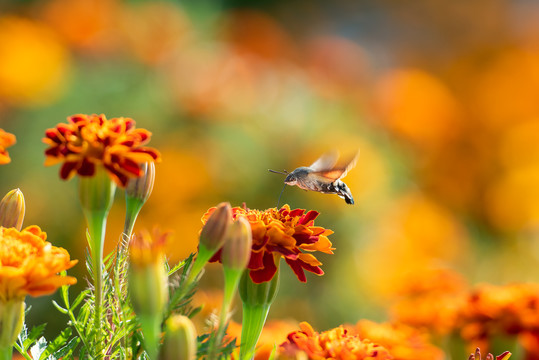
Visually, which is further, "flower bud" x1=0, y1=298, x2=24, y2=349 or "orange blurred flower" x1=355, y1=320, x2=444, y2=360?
"orange blurred flower" x1=355, y1=320, x2=444, y2=360

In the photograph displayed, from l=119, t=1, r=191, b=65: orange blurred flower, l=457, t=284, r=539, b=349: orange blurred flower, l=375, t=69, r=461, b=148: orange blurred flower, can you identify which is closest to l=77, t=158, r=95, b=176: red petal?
l=457, t=284, r=539, b=349: orange blurred flower

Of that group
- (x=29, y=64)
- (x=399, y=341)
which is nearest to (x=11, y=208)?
(x=399, y=341)

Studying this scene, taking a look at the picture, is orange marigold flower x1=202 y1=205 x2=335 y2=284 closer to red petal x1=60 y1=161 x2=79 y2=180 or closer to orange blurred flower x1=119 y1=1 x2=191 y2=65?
red petal x1=60 y1=161 x2=79 y2=180

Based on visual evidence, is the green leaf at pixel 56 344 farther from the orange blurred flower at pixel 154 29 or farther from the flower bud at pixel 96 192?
the orange blurred flower at pixel 154 29

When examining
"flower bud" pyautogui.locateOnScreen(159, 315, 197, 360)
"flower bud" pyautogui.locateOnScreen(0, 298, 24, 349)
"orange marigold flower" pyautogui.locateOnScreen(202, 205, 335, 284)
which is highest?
"orange marigold flower" pyautogui.locateOnScreen(202, 205, 335, 284)

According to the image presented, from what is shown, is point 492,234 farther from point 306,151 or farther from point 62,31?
point 62,31

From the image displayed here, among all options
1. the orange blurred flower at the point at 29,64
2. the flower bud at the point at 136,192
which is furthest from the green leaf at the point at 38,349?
the orange blurred flower at the point at 29,64

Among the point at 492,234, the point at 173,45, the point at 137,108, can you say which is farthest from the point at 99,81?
the point at 492,234

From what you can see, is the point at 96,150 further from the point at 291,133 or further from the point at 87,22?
the point at 87,22
